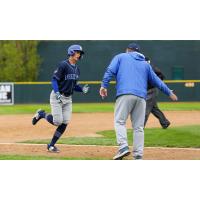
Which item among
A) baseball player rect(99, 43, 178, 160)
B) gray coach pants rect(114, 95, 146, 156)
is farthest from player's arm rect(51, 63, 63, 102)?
gray coach pants rect(114, 95, 146, 156)

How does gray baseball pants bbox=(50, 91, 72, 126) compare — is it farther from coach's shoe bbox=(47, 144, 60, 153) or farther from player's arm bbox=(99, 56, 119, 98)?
player's arm bbox=(99, 56, 119, 98)

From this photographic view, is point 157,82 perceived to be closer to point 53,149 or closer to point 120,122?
point 120,122

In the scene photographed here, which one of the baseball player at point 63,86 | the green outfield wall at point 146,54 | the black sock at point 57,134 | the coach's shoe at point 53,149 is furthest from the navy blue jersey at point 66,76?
the green outfield wall at point 146,54

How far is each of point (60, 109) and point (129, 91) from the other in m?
1.74

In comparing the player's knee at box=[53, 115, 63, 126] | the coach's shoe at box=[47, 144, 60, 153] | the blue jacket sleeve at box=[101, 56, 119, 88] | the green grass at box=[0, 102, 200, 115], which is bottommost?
the green grass at box=[0, 102, 200, 115]

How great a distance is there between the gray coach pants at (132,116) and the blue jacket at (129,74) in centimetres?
10

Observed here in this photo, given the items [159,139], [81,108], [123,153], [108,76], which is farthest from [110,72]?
[81,108]

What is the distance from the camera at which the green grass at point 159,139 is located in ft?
36.2

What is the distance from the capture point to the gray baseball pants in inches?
377

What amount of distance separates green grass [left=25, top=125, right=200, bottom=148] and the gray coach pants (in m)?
2.43

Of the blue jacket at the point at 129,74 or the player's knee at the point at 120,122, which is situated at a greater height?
the blue jacket at the point at 129,74

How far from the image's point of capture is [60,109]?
31.5 feet

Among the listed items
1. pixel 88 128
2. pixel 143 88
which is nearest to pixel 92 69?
pixel 88 128

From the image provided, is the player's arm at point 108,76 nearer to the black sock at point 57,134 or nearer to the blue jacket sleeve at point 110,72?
the blue jacket sleeve at point 110,72
